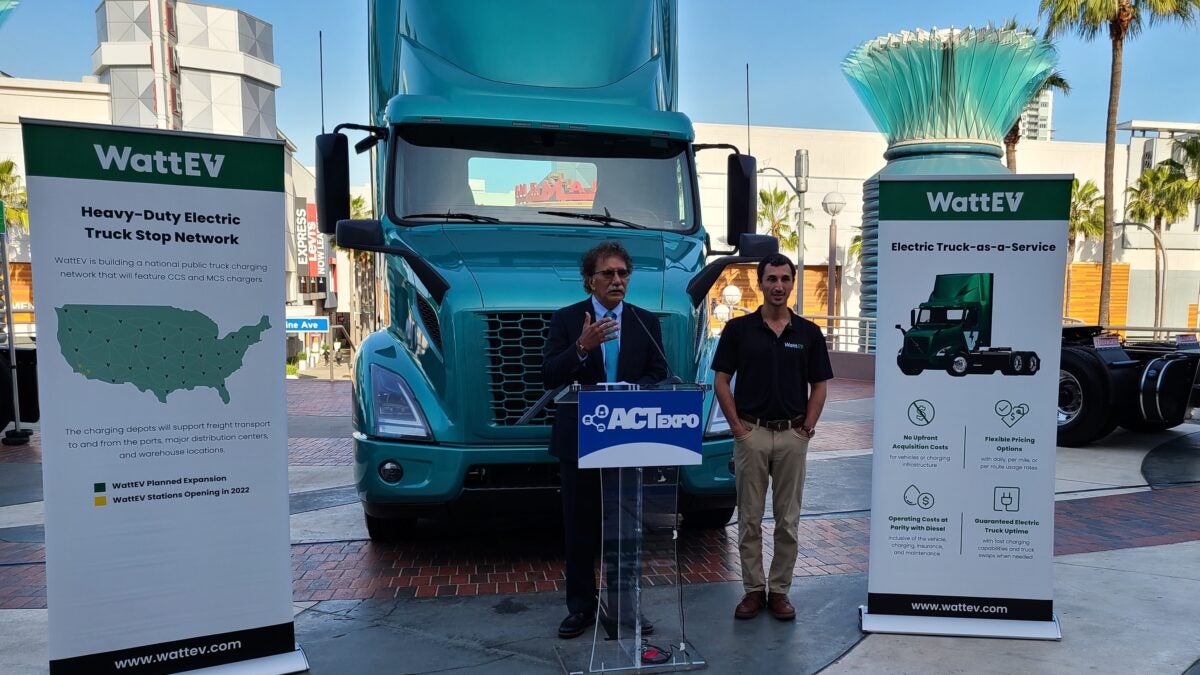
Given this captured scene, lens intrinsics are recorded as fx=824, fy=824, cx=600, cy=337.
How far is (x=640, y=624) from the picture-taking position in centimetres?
385

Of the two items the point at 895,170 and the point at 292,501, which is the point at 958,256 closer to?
the point at 292,501

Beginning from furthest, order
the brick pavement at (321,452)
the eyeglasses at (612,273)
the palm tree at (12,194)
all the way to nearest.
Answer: the palm tree at (12,194), the brick pavement at (321,452), the eyeglasses at (612,273)

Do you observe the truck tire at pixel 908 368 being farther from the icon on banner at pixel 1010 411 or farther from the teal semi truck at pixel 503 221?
the teal semi truck at pixel 503 221

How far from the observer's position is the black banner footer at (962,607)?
422 centimetres

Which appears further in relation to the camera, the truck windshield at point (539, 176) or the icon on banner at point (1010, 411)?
the truck windshield at point (539, 176)

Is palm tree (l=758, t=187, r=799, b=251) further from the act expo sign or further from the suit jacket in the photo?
the act expo sign

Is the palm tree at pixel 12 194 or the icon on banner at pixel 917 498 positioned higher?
the palm tree at pixel 12 194

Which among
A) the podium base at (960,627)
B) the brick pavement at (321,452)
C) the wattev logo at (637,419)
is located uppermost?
the wattev logo at (637,419)

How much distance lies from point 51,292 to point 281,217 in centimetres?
96

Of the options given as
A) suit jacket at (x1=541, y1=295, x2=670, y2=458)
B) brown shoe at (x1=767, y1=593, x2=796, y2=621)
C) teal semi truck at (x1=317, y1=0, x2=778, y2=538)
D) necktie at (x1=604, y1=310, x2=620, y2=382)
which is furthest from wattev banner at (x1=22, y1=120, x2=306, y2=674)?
brown shoe at (x1=767, y1=593, x2=796, y2=621)

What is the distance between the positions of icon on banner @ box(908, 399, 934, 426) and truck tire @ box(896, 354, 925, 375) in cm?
15

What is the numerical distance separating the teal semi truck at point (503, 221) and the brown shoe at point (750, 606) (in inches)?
31.9

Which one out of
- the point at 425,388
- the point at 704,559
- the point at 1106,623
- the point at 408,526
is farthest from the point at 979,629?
the point at 408,526

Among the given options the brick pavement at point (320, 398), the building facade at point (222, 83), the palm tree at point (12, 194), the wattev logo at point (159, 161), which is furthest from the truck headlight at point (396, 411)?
the palm tree at point (12, 194)
